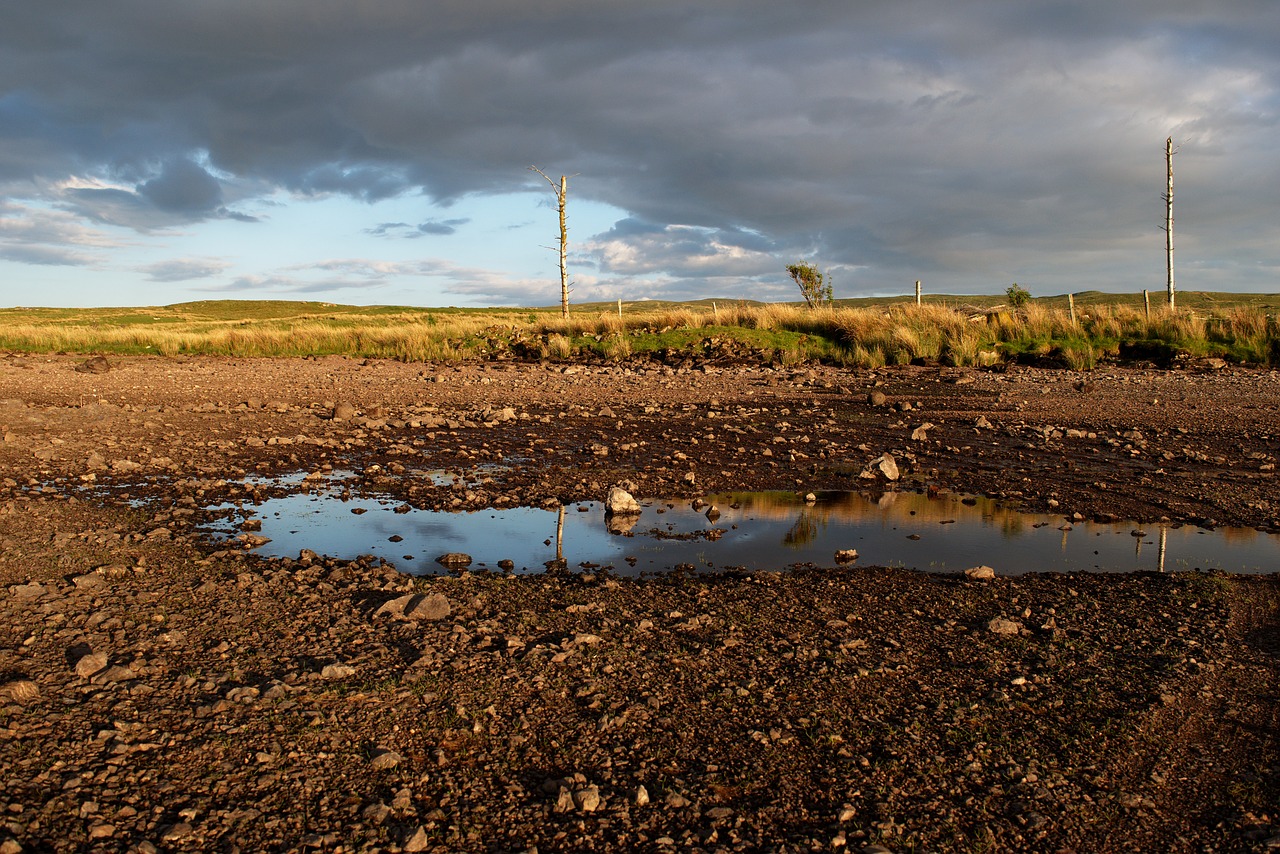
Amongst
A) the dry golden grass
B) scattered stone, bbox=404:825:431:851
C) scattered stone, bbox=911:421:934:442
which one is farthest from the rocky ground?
the dry golden grass

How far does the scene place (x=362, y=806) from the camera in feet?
9.59

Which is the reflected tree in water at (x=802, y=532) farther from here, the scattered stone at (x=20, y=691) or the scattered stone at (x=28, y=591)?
the scattered stone at (x=28, y=591)

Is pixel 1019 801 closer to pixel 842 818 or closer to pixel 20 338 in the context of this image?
pixel 842 818

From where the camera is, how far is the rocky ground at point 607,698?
2.86 meters

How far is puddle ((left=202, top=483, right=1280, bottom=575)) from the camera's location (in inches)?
233

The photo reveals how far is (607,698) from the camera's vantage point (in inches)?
146

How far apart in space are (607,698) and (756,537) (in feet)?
10.0

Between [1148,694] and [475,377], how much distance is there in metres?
16.1

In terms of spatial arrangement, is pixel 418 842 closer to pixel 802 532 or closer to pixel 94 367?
pixel 802 532

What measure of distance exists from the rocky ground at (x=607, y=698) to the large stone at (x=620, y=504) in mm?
721

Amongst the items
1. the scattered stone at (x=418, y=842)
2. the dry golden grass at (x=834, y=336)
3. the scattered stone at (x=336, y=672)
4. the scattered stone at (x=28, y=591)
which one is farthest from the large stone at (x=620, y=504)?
the dry golden grass at (x=834, y=336)

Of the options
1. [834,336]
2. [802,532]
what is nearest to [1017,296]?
[834,336]

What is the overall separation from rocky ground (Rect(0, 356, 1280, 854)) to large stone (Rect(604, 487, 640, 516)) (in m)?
0.72

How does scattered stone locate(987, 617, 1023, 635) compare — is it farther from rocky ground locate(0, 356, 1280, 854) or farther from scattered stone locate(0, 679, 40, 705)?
scattered stone locate(0, 679, 40, 705)
